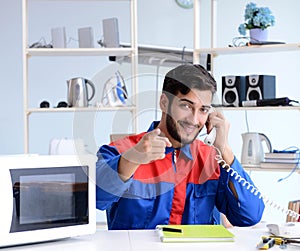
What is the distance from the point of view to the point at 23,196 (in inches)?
58.6

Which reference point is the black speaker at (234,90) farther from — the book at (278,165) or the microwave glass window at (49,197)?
the microwave glass window at (49,197)

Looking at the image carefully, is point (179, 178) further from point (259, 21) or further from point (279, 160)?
point (259, 21)

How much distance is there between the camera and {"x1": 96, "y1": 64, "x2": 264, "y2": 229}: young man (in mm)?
1654

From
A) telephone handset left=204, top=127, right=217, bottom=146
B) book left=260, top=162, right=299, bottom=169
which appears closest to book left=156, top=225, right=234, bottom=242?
telephone handset left=204, top=127, right=217, bottom=146

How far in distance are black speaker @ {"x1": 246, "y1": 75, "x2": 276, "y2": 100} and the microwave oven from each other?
1.91 m

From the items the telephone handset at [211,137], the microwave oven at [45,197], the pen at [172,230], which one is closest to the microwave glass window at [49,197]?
the microwave oven at [45,197]

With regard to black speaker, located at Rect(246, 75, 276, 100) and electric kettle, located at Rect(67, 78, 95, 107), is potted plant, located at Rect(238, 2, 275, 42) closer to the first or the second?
black speaker, located at Rect(246, 75, 276, 100)

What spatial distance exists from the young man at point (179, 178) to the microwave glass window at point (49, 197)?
0.34 ft

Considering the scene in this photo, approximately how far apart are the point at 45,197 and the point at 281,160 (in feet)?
6.54

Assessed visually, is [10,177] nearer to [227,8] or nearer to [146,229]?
[146,229]

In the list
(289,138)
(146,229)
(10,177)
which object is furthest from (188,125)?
(289,138)

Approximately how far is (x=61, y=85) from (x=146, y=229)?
2.82 meters

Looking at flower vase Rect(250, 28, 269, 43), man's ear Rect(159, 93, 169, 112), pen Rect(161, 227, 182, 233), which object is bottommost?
pen Rect(161, 227, 182, 233)

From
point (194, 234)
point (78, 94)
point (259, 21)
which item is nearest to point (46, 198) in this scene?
point (194, 234)
